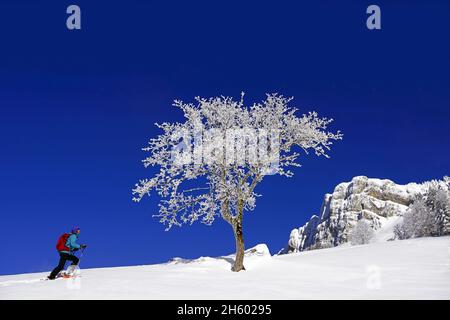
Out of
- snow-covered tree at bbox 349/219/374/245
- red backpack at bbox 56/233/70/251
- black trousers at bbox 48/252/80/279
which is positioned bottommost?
black trousers at bbox 48/252/80/279

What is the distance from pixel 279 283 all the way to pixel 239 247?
682cm

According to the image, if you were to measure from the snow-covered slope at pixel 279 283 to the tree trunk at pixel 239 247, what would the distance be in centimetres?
59

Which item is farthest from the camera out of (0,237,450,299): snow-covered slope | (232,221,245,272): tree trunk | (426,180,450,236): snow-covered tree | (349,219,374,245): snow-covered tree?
(349,219,374,245): snow-covered tree

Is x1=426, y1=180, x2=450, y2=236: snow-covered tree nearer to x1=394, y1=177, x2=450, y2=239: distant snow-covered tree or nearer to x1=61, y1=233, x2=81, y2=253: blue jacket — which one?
x1=394, y1=177, x2=450, y2=239: distant snow-covered tree

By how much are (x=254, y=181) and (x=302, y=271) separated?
5854mm

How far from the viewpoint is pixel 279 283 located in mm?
17578

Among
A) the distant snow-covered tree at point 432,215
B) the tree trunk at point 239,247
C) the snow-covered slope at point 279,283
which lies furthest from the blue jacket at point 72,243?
the distant snow-covered tree at point 432,215

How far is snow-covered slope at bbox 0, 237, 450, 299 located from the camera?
47.4ft

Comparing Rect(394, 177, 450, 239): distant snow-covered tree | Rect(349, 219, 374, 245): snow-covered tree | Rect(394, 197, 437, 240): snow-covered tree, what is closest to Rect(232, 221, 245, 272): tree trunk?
Rect(394, 177, 450, 239): distant snow-covered tree

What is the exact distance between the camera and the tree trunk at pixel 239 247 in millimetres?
23703

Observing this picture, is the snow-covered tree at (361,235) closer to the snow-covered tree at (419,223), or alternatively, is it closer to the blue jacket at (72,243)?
the snow-covered tree at (419,223)

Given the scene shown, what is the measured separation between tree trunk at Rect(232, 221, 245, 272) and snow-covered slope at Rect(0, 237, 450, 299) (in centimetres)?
59
